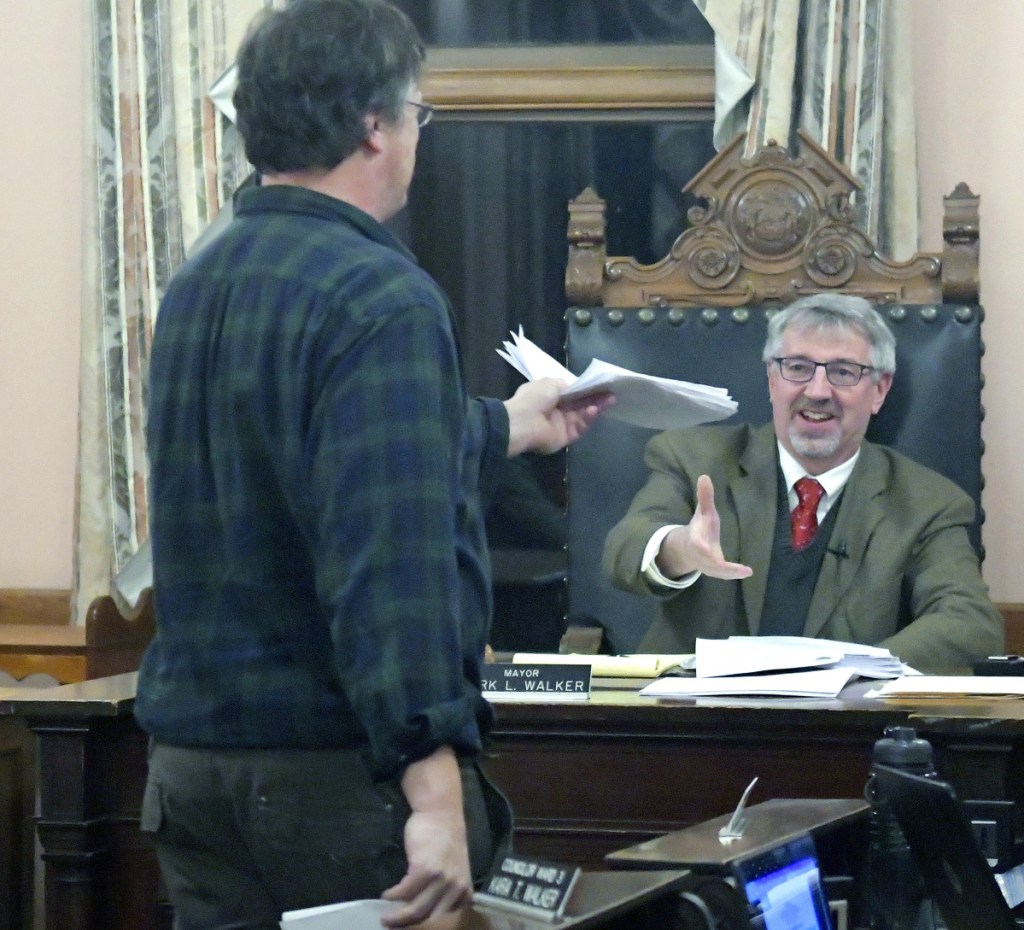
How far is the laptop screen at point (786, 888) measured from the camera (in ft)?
4.50

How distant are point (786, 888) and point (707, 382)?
1.78 m

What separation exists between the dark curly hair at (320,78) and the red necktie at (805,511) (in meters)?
1.75

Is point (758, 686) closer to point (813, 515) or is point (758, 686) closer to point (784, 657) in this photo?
point (784, 657)

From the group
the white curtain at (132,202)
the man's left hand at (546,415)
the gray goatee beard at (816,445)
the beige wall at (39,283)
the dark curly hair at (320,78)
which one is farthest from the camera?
the beige wall at (39,283)

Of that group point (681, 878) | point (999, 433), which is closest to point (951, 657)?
point (999, 433)

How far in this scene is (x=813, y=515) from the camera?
295 centimetres

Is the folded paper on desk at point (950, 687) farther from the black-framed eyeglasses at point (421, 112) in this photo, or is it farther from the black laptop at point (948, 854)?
the black-framed eyeglasses at point (421, 112)

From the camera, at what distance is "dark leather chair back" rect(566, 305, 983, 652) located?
3.08 metres

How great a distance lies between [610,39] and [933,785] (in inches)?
112

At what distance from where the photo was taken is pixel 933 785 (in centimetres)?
140

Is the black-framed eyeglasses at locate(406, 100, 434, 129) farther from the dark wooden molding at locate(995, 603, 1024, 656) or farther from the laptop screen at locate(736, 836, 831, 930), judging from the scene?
the dark wooden molding at locate(995, 603, 1024, 656)

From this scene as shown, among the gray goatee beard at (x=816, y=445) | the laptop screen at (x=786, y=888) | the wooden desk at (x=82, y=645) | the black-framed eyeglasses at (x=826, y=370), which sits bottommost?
the wooden desk at (x=82, y=645)

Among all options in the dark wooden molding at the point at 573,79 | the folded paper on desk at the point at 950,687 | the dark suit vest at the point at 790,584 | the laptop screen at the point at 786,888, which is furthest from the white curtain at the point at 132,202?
the laptop screen at the point at 786,888

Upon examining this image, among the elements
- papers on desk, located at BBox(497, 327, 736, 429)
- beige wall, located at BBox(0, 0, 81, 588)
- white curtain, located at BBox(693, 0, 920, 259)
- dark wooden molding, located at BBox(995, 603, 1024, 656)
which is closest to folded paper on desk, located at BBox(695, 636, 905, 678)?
papers on desk, located at BBox(497, 327, 736, 429)
